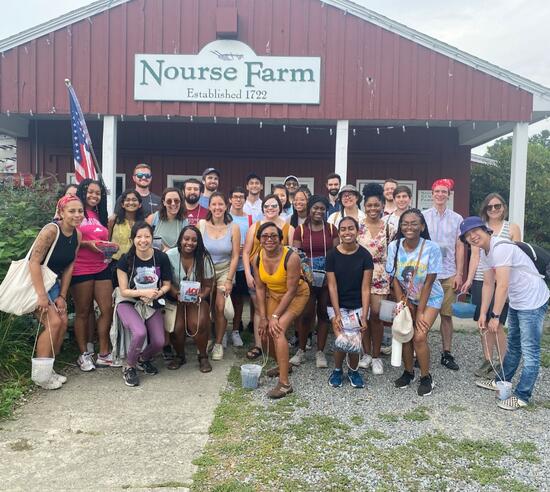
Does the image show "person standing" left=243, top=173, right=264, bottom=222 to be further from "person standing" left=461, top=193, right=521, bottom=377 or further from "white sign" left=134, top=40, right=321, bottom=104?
"white sign" left=134, top=40, right=321, bottom=104

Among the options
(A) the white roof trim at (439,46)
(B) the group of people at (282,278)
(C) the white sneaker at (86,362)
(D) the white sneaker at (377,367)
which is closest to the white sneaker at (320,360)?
(B) the group of people at (282,278)

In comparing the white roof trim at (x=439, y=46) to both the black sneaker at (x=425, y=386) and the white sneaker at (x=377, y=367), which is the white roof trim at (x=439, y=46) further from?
the black sneaker at (x=425, y=386)

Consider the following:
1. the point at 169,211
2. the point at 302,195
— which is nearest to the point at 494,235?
the point at 302,195

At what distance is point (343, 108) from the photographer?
848 cm

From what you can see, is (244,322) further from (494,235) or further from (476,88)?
(476,88)

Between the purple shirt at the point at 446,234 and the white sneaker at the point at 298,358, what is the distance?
1667mm

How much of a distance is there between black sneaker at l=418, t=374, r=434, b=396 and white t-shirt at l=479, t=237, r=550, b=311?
1.00 meters

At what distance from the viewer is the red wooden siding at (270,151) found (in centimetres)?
1084

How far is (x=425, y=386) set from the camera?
172 inches

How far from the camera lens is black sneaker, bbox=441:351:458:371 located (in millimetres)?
5074

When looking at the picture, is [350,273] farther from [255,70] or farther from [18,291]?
[255,70]

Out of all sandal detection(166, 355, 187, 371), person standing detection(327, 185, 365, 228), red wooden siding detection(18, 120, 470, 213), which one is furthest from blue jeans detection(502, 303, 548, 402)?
red wooden siding detection(18, 120, 470, 213)

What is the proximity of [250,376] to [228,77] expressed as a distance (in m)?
5.78

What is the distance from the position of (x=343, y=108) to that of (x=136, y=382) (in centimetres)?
593
